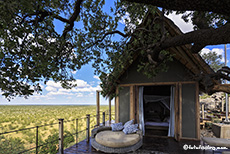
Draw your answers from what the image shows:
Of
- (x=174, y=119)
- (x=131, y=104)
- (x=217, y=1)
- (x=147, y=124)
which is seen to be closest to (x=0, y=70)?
(x=217, y=1)

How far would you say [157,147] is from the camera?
4.86 metres

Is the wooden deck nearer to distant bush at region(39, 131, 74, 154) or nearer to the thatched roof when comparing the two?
distant bush at region(39, 131, 74, 154)

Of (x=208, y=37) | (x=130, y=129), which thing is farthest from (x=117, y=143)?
(x=208, y=37)

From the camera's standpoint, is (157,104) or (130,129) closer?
(130,129)

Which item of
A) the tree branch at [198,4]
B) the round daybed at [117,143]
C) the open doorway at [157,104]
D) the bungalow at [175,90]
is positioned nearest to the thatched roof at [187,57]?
the bungalow at [175,90]

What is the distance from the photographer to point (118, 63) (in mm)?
4621

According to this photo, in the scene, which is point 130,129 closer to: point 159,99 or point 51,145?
point 159,99

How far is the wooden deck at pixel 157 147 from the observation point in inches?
175

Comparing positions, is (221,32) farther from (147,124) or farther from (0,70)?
(147,124)

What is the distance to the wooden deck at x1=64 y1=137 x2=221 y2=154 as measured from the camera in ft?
14.6

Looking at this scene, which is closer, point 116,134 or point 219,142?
point 219,142

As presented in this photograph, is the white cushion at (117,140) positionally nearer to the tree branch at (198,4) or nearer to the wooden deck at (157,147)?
the wooden deck at (157,147)

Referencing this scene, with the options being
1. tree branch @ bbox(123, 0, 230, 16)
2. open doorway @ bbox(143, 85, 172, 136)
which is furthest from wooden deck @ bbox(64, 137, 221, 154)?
tree branch @ bbox(123, 0, 230, 16)

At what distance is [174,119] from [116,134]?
2.63 metres
